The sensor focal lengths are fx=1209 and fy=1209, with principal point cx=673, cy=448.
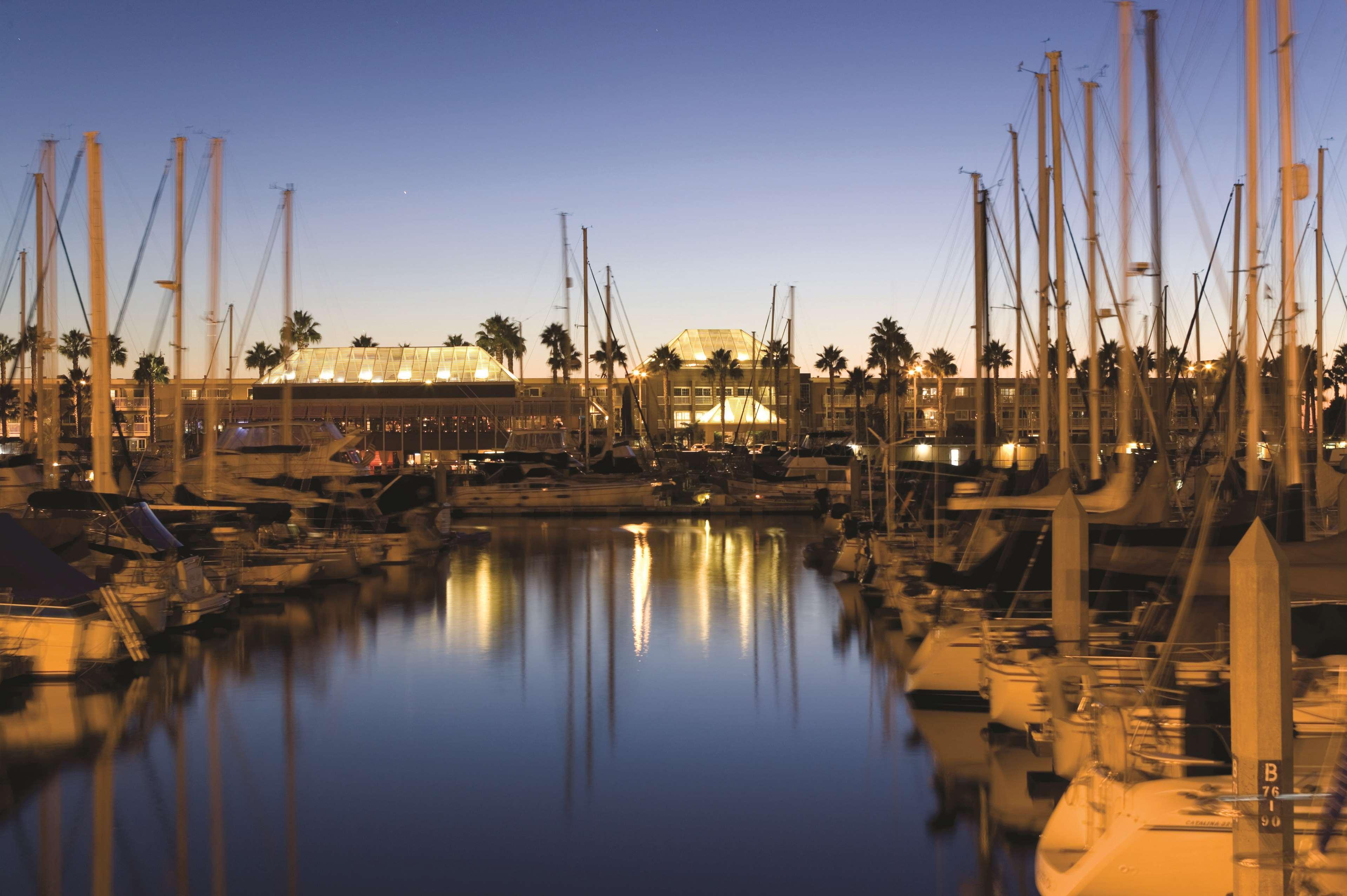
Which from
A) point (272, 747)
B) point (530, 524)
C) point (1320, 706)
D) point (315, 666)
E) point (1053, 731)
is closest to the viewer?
point (1320, 706)

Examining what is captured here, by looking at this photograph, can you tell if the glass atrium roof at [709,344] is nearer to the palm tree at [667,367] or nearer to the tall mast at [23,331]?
the palm tree at [667,367]

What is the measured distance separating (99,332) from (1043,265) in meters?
18.7

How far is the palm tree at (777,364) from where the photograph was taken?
75812 millimetres

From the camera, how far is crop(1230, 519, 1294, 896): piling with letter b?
6527mm

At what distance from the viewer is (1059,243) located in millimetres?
24016

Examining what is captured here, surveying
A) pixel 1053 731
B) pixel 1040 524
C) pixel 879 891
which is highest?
pixel 1040 524

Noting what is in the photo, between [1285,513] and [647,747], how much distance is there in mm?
7011

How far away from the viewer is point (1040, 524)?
1492cm

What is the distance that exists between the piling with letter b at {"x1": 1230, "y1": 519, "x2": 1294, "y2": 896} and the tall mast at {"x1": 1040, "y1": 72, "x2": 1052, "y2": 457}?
1837 cm

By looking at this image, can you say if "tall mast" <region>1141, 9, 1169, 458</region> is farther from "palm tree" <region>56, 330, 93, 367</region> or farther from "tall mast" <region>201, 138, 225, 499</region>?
"palm tree" <region>56, 330, 93, 367</region>

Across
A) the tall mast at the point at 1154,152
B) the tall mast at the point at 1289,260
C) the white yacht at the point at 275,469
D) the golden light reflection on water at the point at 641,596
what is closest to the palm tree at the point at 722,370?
the white yacht at the point at 275,469

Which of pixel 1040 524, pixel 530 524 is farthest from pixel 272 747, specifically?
pixel 530 524

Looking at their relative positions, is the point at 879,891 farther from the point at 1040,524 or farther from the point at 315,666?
the point at 315,666

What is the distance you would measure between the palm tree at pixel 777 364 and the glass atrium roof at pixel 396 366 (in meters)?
17.5
